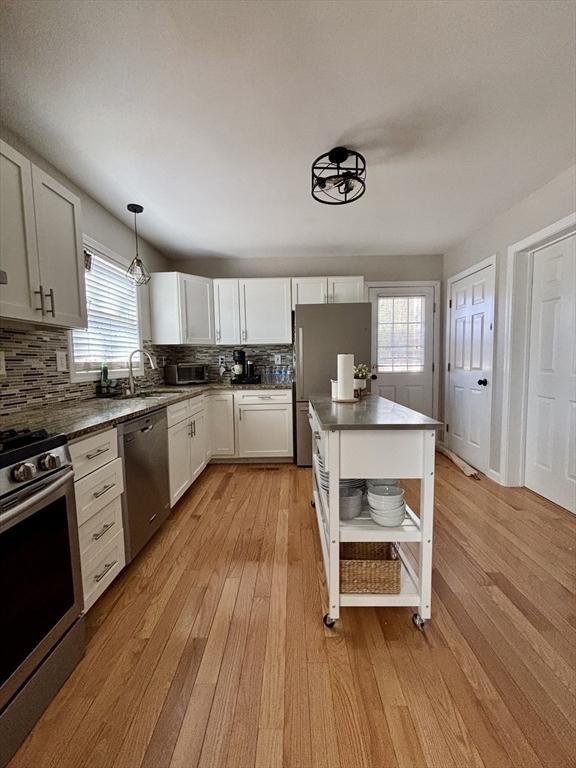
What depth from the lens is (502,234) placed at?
9.47 ft

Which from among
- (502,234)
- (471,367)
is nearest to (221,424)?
(471,367)

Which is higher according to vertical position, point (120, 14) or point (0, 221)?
point (120, 14)

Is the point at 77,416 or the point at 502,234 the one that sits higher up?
the point at 502,234

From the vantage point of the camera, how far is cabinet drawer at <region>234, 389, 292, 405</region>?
3559mm

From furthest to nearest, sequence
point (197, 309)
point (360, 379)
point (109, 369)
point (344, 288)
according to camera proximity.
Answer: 1. point (344, 288)
2. point (197, 309)
3. point (109, 369)
4. point (360, 379)

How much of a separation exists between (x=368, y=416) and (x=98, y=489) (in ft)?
4.34

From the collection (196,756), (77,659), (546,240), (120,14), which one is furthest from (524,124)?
(77,659)

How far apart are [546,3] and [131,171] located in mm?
2198

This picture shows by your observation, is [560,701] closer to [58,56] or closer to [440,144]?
[440,144]

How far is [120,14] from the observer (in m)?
1.16

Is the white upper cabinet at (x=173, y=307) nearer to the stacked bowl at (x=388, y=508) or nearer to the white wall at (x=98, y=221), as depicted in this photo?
the white wall at (x=98, y=221)

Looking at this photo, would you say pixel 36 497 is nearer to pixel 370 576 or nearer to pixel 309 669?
pixel 309 669

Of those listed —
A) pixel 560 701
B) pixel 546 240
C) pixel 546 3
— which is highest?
pixel 546 3

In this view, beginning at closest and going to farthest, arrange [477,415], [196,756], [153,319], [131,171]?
[196,756]
[131,171]
[477,415]
[153,319]
